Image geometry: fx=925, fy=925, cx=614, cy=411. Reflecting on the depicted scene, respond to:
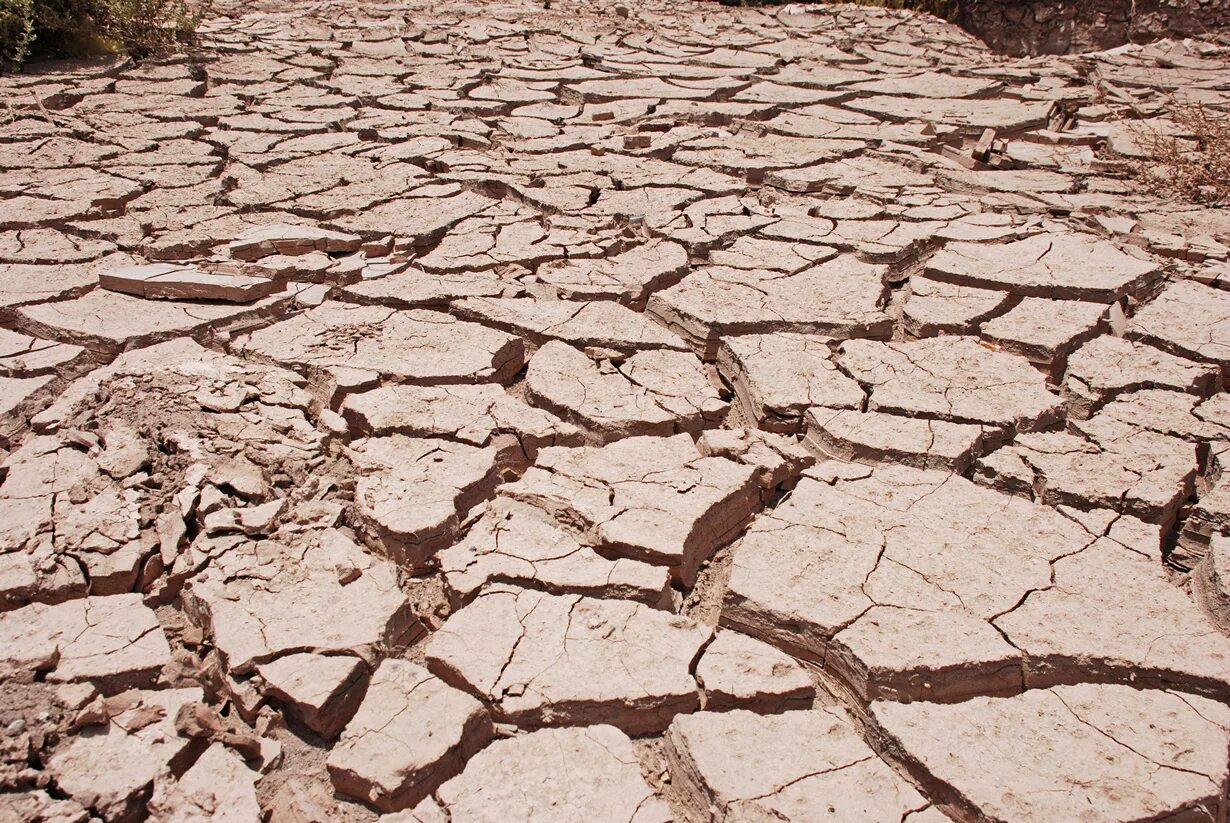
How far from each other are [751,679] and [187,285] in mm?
2229

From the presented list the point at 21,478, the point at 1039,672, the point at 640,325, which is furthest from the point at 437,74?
the point at 1039,672

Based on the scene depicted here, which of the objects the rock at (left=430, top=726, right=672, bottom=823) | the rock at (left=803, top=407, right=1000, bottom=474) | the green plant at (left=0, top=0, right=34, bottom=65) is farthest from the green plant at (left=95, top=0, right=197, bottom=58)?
the rock at (left=430, top=726, right=672, bottom=823)

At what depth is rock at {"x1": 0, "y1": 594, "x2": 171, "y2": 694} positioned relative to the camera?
161cm

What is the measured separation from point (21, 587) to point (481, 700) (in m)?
0.94

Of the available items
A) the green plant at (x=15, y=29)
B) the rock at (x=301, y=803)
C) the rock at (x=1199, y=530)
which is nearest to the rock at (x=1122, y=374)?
the rock at (x=1199, y=530)

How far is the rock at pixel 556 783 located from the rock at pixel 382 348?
124 cm

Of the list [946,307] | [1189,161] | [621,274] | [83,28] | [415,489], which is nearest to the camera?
[415,489]

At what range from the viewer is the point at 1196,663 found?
1.73m

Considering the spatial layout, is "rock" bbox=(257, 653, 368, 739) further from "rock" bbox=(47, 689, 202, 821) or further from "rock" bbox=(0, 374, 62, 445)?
"rock" bbox=(0, 374, 62, 445)

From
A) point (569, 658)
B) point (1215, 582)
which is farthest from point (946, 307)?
point (569, 658)

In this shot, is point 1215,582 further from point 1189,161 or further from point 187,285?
point 1189,161

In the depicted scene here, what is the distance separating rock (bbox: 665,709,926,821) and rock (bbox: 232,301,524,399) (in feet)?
4.30

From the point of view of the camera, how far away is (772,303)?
3059 millimetres

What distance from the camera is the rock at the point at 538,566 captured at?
1.87 m
